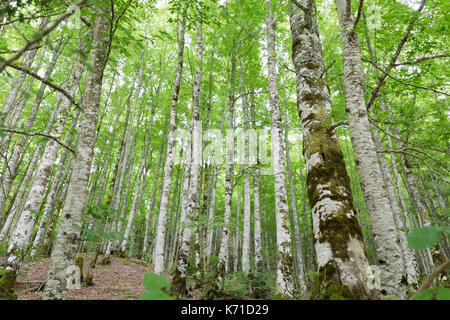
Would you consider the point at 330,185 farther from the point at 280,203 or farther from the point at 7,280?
the point at 7,280

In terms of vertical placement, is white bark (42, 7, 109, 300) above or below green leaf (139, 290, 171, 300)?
above

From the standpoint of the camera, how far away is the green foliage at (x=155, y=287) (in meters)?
1.05

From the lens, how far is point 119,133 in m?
19.0

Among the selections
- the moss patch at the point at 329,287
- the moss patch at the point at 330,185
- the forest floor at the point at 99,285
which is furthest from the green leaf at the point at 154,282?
the forest floor at the point at 99,285

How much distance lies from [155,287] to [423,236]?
1283mm

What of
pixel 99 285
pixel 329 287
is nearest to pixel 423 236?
pixel 329 287

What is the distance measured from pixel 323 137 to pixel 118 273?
38.1 ft

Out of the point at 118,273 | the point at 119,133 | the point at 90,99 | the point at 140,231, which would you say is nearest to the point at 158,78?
the point at 119,133

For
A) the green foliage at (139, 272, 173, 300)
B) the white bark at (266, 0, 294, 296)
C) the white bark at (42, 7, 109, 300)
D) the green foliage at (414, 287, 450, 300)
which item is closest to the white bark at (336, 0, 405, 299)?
the green foliage at (414, 287, 450, 300)

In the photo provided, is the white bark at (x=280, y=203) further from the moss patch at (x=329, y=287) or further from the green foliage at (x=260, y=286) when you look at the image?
the green foliage at (x=260, y=286)

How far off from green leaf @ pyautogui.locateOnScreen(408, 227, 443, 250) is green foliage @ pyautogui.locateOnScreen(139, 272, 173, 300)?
3.70ft

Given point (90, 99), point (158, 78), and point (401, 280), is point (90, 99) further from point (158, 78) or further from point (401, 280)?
point (158, 78)

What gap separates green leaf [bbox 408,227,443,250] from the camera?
96 cm

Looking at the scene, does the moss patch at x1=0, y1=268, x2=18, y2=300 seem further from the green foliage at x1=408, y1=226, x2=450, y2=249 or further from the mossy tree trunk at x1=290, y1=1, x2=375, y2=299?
the green foliage at x1=408, y1=226, x2=450, y2=249
